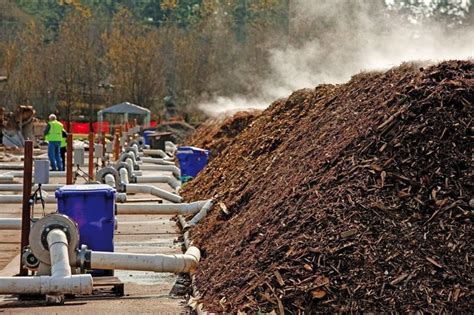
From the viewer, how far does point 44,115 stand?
65625 mm

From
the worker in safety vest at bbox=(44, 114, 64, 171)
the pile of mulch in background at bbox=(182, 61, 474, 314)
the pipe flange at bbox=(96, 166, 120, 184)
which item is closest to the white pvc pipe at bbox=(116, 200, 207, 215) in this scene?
the pipe flange at bbox=(96, 166, 120, 184)

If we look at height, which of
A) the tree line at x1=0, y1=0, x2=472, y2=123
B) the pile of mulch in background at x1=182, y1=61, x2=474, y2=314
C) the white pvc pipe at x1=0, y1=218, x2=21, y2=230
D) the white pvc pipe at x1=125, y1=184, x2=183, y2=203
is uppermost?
the pile of mulch in background at x1=182, y1=61, x2=474, y2=314

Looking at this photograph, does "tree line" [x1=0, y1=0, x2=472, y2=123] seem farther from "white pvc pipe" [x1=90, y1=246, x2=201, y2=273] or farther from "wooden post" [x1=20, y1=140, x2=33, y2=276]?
"white pvc pipe" [x1=90, y1=246, x2=201, y2=273]

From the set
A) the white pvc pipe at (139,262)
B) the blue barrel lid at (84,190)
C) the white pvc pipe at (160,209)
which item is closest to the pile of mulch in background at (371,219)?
the white pvc pipe at (139,262)

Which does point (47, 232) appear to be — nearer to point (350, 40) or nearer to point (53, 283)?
point (53, 283)

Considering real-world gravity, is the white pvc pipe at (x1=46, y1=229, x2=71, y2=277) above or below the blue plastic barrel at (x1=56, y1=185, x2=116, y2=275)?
above

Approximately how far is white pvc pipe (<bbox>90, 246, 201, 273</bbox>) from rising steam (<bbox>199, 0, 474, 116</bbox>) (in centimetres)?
708

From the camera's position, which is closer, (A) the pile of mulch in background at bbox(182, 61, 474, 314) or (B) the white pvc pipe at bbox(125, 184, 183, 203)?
(A) the pile of mulch in background at bbox(182, 61, 474, 314)

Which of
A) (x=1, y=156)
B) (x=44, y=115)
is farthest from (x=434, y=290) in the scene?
(x=44, y=115)

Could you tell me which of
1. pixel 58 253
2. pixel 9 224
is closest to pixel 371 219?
pixel 58 253

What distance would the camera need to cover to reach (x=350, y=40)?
29.0 m

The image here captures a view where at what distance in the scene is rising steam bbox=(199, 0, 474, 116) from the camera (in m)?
18.1

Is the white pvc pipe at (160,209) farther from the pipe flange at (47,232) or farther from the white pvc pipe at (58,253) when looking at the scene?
the white pvc pipe at (58,253)

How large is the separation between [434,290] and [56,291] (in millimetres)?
3530
